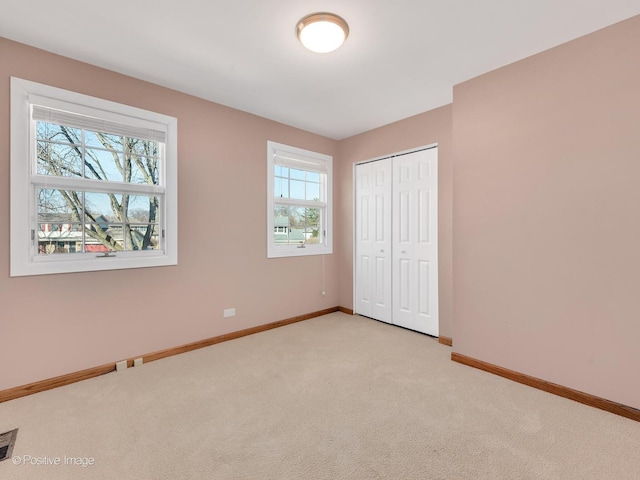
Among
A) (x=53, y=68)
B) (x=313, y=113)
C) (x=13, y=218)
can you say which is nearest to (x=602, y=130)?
(x=313, y=113)

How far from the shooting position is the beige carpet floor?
1.55 metres

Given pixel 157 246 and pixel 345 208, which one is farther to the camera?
pixel 345 208

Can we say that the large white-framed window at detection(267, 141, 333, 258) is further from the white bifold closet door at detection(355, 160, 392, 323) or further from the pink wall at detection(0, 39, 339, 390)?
the white bifold closet door at detection(355, 160, 392, 323)

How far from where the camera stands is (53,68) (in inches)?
93.0

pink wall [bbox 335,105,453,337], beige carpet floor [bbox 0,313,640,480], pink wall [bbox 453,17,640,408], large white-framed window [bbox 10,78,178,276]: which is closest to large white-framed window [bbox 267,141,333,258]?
pink wall [bbox 335,105,453,337]

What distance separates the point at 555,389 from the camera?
2268 millimetres

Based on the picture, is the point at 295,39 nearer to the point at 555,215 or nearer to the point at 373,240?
the point at 555,215

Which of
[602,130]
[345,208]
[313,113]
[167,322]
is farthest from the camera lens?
[345,208]

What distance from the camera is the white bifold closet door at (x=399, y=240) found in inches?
139

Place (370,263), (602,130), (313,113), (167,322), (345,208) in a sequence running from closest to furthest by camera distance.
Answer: (602,130), (167,322), (313,113), (370,263), (345,208)

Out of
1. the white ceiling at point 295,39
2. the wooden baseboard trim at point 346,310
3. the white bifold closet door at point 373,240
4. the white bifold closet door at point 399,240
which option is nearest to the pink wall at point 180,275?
the white ceiling at point 295,39

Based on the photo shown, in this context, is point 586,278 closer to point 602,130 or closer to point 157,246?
point 602,130

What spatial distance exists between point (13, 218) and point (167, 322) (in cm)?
143

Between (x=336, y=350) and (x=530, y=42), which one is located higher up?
(x=530, y=42)
